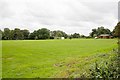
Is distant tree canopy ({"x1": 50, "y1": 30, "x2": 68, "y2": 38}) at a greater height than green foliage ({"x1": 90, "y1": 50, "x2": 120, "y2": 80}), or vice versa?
distant tree canopy ({"x1": 50, "y1": 30, "x2": 68, "y2": 38})

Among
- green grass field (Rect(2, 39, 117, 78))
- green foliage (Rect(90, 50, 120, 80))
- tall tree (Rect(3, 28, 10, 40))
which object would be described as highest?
tall tree (Rect(3, 28, 10, 40))

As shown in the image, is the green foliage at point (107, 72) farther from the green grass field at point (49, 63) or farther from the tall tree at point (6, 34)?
the tall tree at point (6, 34)

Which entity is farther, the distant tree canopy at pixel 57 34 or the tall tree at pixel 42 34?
the distant tree canopy at pixel 57 34

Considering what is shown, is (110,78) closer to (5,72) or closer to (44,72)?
(44,72)

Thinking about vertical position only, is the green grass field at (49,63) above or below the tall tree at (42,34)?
below

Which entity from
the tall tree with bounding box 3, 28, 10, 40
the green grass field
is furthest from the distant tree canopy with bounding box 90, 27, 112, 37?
the green grass field

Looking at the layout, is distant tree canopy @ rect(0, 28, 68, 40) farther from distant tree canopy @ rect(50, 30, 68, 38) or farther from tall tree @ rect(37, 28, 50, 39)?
distant tree canopy @ rect(50, 30, 68, 38)

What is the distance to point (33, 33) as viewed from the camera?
13475 cm

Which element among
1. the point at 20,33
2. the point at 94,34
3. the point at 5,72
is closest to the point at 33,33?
the point at 20,33

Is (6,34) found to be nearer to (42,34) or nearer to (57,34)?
(42,34)

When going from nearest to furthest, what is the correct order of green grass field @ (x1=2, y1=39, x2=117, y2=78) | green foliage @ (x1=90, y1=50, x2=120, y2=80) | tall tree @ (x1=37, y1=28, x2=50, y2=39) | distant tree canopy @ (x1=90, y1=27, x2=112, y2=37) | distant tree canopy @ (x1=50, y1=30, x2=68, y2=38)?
green foliage @ (x1=90, y1=50, x2=120, y2=80), green grass field @ (x1=2, y1=39, x2=117, y2=78), tall tree @ (x1=37, y1=28, x2=50, y2=39), distant tree canopy @ (x1=90, y1=27, x2=112, y2=37), distant tree canopy @ (x1=50, y1=30, x2=68, y2=38)

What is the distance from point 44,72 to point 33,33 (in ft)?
390

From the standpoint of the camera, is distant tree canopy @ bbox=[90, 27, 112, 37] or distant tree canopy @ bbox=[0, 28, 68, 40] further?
distant tree canopy @ bbox=[90, 27, 112, 37]

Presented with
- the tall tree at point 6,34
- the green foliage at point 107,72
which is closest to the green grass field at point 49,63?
the green foliage at point 107,72
